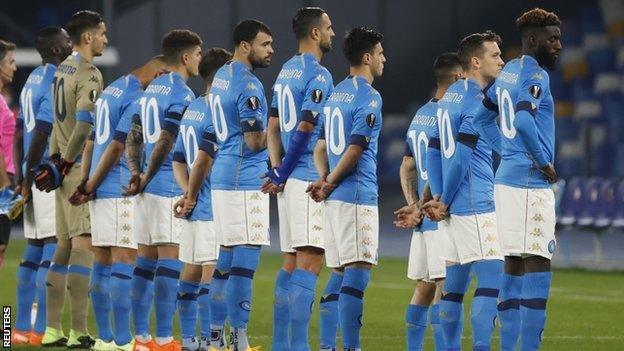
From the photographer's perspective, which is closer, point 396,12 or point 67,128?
point 67,128

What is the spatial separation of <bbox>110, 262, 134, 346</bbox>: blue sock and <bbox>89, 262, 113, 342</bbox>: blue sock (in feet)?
0.64

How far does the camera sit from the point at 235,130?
1078 centimetres

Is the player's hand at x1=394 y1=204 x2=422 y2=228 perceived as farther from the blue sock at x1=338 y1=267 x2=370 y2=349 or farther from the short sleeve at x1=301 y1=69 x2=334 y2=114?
the short sleeve at x1=301 y1=69 x2=334 y2=114

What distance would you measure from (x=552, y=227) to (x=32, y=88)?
4.90 m

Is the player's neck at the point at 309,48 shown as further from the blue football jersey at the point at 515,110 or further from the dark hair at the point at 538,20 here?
the dark hair at the point at 538,20

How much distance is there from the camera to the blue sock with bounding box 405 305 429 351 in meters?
10.6

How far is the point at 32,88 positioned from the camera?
12633mm

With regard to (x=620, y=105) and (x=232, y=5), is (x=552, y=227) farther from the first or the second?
(x=232, y=5)

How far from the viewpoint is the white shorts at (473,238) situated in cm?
980

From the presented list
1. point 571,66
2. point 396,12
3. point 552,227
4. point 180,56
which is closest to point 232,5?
point 396,12

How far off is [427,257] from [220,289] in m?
1.46

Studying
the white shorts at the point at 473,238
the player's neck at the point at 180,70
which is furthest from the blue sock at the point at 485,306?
the player's neck at the point at 180,70

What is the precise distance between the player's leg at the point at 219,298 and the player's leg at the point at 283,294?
0.37 meters

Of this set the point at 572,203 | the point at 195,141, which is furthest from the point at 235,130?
the point at 572,203
